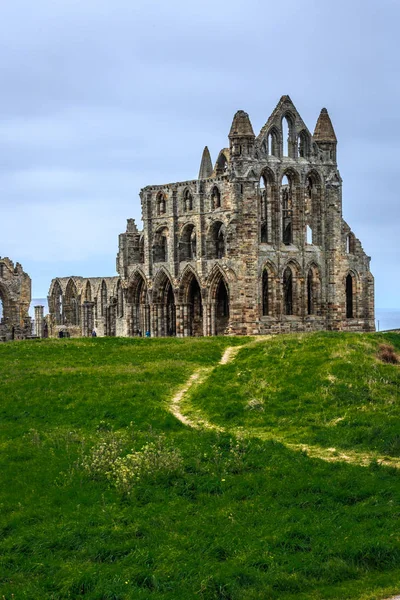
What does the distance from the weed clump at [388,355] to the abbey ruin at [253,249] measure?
21.8 metres

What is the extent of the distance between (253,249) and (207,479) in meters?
37.2

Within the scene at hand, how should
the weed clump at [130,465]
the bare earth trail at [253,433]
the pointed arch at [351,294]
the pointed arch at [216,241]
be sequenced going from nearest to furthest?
the weed clump at [130,465] → the bare earth trail at [253,433] → the pointed arch at [216,241] → the pointed arch at [351,294]

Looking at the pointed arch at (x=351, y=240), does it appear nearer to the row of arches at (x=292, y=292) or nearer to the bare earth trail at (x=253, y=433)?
the row of arches at (x=292, y=292)

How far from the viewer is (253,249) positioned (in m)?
57.1

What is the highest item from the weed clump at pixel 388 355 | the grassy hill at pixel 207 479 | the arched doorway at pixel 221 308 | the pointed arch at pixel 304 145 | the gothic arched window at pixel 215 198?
the pointed arch at pixel 304 145

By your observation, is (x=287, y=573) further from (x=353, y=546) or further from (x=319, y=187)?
(x=319, y=187)

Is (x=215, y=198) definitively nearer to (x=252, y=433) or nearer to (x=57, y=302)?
(x=252, y=433)

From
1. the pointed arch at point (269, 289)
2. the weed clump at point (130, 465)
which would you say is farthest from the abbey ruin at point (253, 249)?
the weed clump at point (130, 465)

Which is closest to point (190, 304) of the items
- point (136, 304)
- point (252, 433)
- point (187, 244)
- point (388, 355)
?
point (187, 244)

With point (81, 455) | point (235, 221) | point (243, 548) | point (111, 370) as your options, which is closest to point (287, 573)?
point (243, 548)

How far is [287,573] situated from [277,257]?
1737 inches

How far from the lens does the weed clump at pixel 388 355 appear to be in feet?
111

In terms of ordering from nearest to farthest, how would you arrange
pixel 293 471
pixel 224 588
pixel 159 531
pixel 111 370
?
pixel 224 588 → pixel 159 531 → pixel 293 471 → pixel 111 370

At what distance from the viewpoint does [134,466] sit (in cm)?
2114
